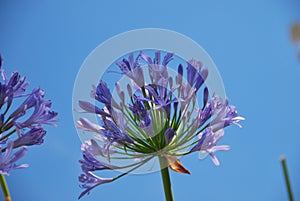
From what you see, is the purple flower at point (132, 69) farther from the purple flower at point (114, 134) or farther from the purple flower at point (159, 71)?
the purple flower at point (114, 134)

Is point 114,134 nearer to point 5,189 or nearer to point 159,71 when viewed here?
point 159,71

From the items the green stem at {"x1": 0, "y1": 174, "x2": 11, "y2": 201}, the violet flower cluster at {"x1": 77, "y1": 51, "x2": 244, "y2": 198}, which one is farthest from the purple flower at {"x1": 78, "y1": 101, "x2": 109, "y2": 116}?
the green stem at {"x1": 0, "y1": 174, "x2": 11, "y2": 201}

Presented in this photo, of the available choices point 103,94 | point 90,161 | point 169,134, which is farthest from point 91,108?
point 169,134

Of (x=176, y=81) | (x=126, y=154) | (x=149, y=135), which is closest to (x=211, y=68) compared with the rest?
(x=176, y=81)

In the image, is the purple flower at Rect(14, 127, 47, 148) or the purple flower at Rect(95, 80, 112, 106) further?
the purple flower at Rect(95, 80, 112, 106)

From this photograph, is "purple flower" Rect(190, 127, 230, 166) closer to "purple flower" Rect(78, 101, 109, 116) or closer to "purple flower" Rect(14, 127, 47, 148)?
"purple flower" Rect(78, 101, 109, 116)

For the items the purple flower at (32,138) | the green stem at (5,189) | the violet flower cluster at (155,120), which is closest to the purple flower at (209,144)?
the violet flower cluster at (155,120)
